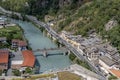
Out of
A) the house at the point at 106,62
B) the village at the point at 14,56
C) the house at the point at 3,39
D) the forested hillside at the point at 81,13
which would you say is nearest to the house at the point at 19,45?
the village at the point at 14,56

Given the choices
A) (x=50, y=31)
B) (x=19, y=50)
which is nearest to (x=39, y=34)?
(x=50, y=31)

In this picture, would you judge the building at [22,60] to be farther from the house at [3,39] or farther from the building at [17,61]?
the house at [3,39]

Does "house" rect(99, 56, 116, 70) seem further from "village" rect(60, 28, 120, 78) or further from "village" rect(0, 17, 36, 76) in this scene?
"village" rect(0, 17, 36, 76)

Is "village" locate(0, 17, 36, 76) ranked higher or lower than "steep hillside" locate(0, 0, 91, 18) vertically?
lower

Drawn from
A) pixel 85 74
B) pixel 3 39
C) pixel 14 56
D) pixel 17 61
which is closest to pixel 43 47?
pixel 3 39

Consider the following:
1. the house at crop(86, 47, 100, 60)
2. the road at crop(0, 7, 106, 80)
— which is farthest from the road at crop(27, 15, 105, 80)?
the house at crop(86, 47, 100, 60)

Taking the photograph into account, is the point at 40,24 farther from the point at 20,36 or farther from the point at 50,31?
the point at 20,36

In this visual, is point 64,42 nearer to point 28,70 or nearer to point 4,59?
point 4,59

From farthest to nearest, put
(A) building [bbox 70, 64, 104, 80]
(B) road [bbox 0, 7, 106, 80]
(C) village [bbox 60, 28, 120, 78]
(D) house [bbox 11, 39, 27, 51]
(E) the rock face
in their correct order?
(E) the rock face < (D) house [bbox 11, 39, 27, 51] < (C) village [bbox 60, 28, 120, 78] < (B) road [bbox 0, 7, 106, 80] < (A) building [bbox 70, 64, 104, 80]
